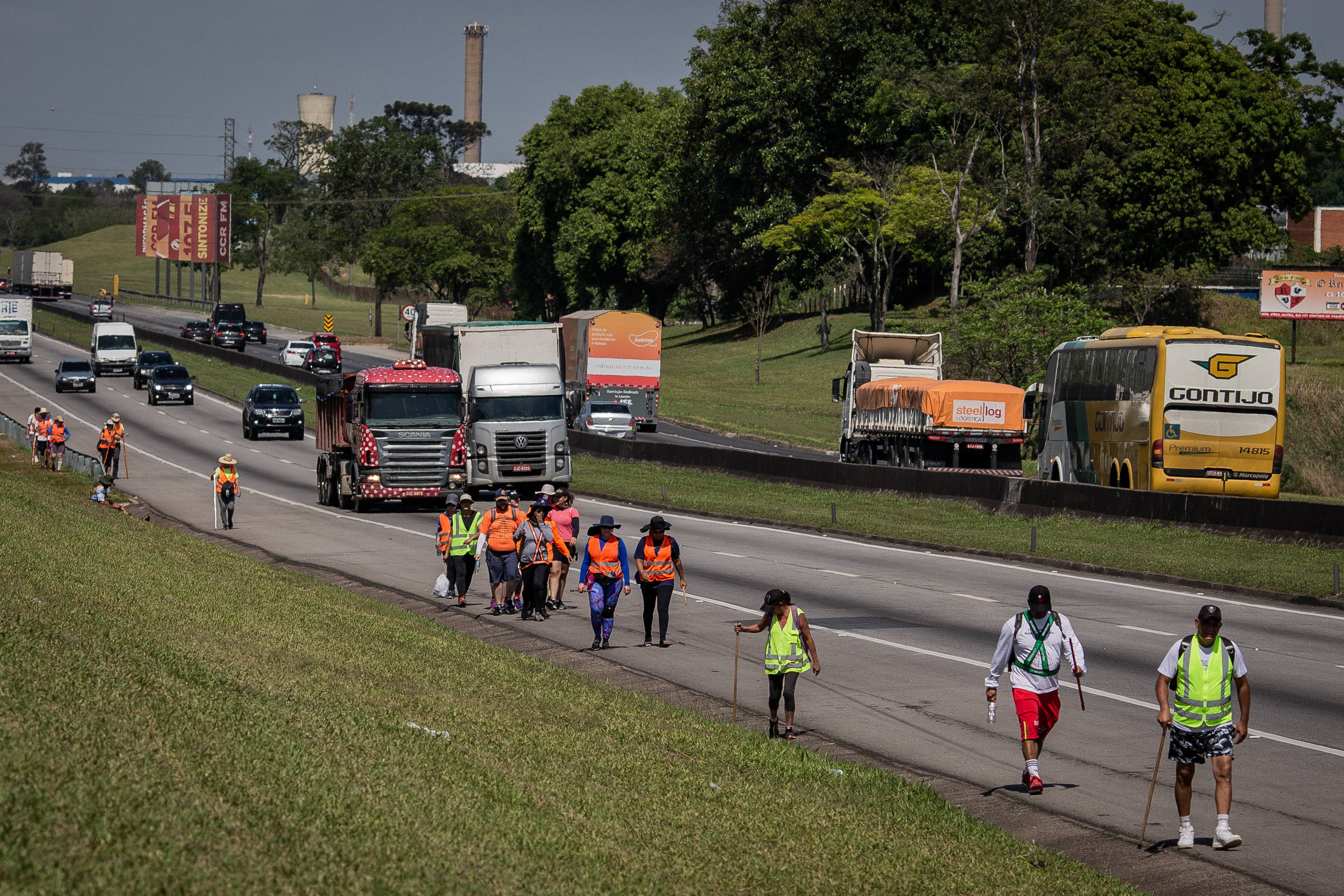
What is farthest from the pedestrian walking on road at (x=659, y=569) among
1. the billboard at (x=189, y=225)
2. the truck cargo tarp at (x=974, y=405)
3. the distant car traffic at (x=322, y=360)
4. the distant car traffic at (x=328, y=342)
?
the billboard at (x=189, y=225)

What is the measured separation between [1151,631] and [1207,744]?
373 inches

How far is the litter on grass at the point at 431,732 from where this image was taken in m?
9.97

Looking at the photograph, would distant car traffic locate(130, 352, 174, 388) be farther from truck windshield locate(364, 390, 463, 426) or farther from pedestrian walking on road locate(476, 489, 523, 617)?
pedestrian walking on road locate(476, 489, 523, 617)

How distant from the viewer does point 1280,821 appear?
33.7ft

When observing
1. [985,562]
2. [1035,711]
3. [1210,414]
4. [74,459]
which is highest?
[1210,414]

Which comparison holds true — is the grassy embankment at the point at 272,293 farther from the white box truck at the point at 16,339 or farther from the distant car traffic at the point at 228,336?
the white box truck at the point at 16,339

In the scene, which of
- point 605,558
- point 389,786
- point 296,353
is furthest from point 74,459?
point 296,353

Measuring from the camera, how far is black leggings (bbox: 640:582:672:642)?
17328 millimetres

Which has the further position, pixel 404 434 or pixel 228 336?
pixel 228 336

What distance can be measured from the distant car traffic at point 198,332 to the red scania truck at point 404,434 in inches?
2564

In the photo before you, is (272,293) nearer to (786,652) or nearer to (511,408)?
(511,408)

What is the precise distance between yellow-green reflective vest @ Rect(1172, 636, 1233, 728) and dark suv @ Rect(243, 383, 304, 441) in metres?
46.0

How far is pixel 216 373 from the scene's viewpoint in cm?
7656

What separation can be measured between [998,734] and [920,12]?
73.4m
